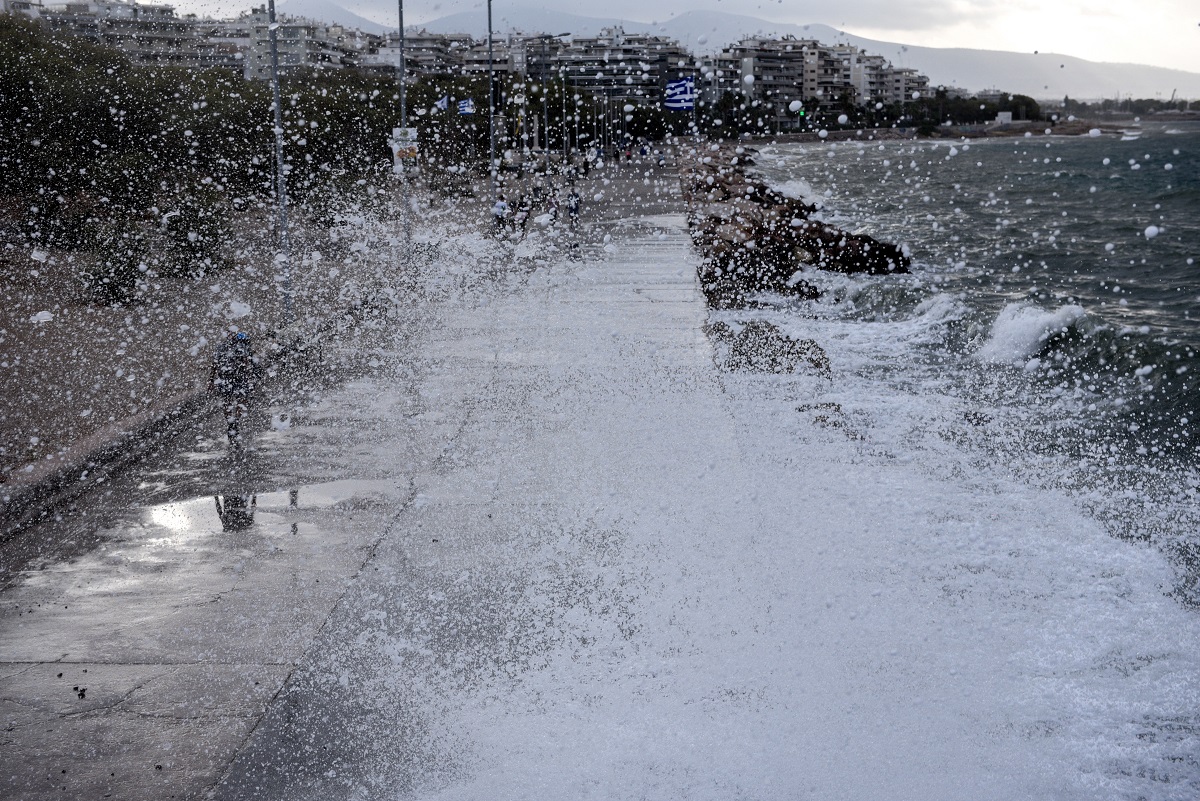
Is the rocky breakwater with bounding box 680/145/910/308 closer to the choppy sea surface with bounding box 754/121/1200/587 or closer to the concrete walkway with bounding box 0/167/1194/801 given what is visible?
the choppy sea surface with bounding box 754/121/1200/587

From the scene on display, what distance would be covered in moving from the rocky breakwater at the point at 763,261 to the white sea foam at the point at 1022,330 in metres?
2.93

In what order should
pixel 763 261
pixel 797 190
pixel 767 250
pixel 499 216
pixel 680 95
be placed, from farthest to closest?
pixel 680 95 → pixel 797 190 → pixel 499 216 → pixel 767 250 → pixel 763 261

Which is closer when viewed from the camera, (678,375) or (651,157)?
(678,375)

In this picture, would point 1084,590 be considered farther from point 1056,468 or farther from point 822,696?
point 1056,468

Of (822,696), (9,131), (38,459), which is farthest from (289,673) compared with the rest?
(9,131)

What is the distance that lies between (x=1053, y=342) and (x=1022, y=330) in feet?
1.63

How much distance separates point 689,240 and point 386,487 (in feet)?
65.2

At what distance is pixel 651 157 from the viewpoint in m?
83.6

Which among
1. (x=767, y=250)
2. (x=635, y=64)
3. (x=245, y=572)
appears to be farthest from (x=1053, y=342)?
(x=635, y=64)

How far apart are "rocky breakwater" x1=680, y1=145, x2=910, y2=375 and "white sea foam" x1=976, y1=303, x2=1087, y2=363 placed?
9.63ft

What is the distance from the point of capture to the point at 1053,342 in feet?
54.7

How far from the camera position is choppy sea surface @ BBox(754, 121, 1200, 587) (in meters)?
9.66

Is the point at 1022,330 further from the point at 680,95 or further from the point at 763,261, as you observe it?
the point at 680,95

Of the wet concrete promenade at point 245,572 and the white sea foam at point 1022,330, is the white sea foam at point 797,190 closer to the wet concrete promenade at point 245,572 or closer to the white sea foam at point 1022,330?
the white sea foam at point 1022,330
